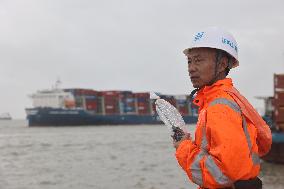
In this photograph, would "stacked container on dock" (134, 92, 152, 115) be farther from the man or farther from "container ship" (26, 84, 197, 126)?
the man

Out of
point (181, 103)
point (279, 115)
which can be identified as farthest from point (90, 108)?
point (279, 115)

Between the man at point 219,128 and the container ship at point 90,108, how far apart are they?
6885cm

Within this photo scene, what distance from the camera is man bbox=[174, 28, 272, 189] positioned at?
2.25 meters

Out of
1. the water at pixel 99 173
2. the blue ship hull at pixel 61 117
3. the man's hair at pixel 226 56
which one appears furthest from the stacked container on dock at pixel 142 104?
the man's hair at pixel 226 56

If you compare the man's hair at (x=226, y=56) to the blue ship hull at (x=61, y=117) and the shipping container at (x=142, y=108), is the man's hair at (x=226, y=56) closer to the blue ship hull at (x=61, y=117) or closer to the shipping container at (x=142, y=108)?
the blue ship hull at (x=61, y=117)

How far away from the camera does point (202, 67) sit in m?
2.57

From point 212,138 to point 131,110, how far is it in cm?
8759

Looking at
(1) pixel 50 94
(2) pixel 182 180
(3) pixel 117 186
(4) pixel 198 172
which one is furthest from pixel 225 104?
(1) pixel 50 94

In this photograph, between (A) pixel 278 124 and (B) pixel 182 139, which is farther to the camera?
(A) pixel 278 124

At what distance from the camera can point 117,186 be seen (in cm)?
1520

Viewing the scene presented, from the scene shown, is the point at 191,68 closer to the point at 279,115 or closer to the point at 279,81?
the point at 279,115

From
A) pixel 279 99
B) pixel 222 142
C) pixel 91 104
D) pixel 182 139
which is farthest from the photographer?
pixel 91 104

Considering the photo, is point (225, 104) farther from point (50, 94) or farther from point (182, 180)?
point (50, 94)

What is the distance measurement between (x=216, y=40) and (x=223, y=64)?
135 mm
